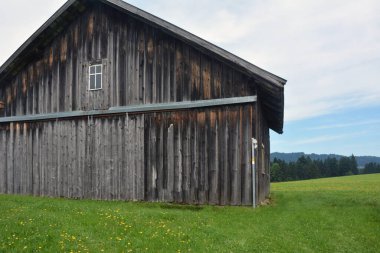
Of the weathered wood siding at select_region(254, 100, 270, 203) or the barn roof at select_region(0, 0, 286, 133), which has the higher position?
the barn roof at select_region(0, 0, 286, 133)

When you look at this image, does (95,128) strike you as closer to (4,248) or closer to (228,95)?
(228,95)

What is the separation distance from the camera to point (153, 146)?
51.4ft

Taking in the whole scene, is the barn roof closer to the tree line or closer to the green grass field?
the green grass field

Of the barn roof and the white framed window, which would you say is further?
the white framed window

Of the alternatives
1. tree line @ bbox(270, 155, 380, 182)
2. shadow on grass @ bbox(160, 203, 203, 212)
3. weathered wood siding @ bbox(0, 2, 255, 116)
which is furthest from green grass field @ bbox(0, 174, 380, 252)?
tree line @ bbox(270, 155, 380, 182)

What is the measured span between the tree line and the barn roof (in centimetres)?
6850

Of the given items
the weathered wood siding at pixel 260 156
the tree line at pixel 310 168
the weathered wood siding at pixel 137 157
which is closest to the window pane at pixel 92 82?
the weathered wood siding at pixel 137 157

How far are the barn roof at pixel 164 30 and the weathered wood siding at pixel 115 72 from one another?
332 millimetres

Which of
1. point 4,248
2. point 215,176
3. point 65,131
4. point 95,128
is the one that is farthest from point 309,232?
point 65,131

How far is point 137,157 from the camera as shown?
628 inches

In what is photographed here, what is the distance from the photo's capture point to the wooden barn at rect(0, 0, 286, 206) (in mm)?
14406

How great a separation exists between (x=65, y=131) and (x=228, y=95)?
795 centimetres

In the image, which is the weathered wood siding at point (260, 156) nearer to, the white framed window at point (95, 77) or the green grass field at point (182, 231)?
the green grass field at point (182, 231)

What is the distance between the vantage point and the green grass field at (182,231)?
8.71 m
